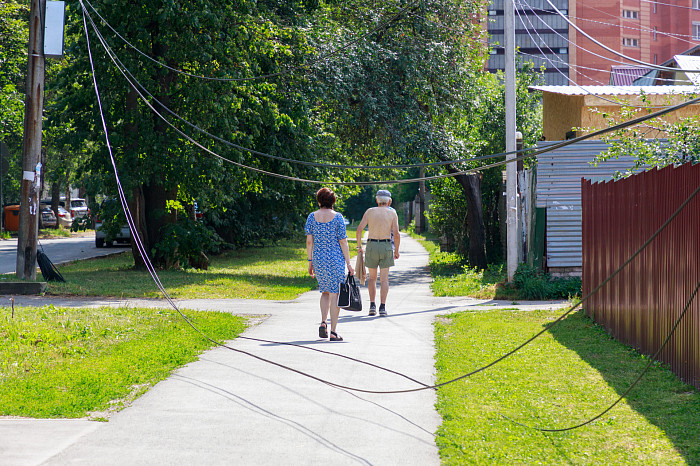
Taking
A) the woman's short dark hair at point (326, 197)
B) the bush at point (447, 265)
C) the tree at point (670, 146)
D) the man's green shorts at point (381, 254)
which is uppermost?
the tree at point (670, 146)

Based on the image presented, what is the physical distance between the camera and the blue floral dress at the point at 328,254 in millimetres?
8984

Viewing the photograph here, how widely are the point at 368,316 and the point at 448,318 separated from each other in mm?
1205

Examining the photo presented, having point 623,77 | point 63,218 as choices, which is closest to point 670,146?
point 623,77

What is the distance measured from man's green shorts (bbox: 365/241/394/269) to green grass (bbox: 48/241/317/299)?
3.35 metres

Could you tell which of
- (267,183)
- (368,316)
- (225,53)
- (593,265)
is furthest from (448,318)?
(267,183)

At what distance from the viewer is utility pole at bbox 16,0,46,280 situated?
13883 millimetres

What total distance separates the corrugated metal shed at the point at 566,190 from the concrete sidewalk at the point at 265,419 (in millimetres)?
6410

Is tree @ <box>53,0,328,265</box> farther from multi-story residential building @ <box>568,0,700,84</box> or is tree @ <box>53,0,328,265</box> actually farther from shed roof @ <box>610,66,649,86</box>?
multi-story residential building @ <box>568,0,700,84</box>

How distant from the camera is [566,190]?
14.9 metres

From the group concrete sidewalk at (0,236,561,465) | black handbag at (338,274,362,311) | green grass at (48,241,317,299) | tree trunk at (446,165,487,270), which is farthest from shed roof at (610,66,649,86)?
concrete sidewalk at (0,236,561,465)

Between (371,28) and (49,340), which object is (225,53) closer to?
(371,28)

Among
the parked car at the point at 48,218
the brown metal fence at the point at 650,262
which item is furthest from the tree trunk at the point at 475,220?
the parked car at the point at 48,218

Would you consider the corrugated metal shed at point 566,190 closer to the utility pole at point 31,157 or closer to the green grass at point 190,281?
the green grass at point 190,281

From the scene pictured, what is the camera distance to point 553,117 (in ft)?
65.9
